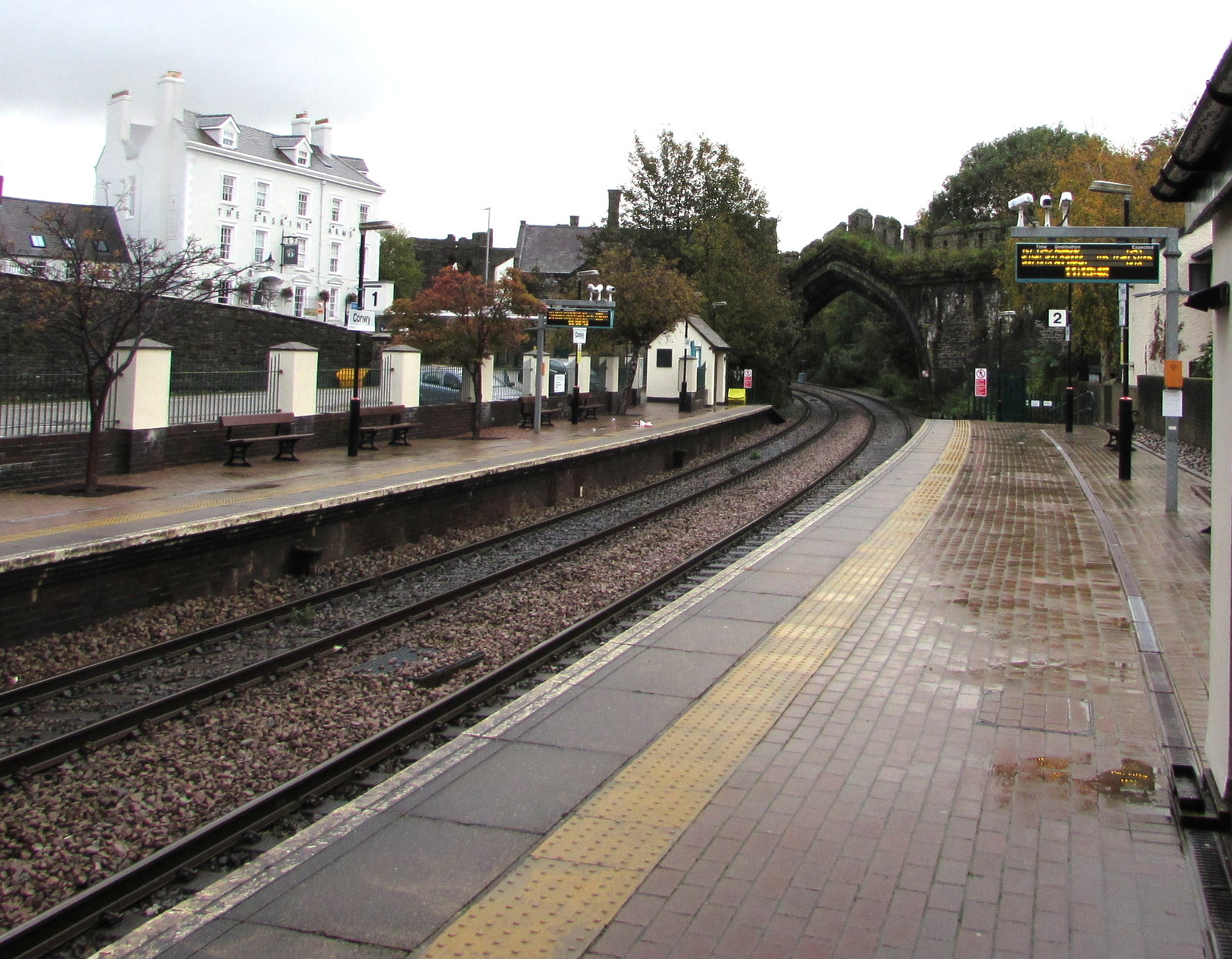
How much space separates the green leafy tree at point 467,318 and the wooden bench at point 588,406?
6979 millimetres

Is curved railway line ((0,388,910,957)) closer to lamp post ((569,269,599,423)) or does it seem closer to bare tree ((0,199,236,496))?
bare tree ((0,199,236,496))

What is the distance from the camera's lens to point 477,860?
186 inches

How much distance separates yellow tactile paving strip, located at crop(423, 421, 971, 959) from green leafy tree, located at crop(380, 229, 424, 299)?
70.8m

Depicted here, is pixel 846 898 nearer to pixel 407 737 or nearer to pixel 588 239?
pixel 407 737

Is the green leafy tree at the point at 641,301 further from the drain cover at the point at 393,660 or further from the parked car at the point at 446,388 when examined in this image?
the drain cover at the point at 393,660

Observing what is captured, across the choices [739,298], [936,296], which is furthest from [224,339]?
[936,296]

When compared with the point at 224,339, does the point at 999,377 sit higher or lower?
higher

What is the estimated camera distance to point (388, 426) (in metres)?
20.7

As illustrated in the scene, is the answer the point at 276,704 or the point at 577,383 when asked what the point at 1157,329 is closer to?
the point at 577,383

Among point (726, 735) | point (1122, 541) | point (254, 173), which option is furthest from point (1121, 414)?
point (254, 173)

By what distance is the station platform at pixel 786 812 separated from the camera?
4.08 metres

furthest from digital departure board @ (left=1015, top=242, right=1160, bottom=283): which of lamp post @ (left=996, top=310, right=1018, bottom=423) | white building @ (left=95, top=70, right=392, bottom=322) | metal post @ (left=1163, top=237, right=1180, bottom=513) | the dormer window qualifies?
the dormer window

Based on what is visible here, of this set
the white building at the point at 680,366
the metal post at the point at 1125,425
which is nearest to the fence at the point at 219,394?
the metal post at the point at 1125,425

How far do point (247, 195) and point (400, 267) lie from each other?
A: 27331 mm
